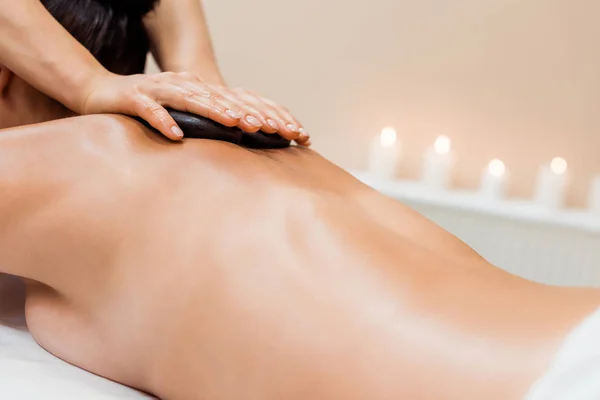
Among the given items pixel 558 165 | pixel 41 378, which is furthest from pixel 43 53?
pixel 558 165

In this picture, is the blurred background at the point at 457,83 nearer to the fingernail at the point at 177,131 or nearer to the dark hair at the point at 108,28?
the dark hair at the point at 108,28

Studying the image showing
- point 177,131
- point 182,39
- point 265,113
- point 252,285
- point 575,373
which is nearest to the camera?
point 575,373

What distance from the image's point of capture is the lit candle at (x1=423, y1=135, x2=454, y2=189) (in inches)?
94.8

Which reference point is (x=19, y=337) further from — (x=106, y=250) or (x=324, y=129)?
(x=324, y=129)

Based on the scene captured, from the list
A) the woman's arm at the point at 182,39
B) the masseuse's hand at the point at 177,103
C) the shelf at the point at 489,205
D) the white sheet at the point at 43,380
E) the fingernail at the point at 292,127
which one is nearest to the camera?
the white sheet at the point at 43,380

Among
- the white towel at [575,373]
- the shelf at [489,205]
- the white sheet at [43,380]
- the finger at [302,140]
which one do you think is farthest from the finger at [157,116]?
the shelf at [489,205]

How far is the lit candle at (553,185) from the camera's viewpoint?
7.49 ft

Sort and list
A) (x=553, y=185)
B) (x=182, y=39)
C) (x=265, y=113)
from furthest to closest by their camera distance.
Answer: (x=553, y=185) → (x=182, y=39) → (x=265, y=113)

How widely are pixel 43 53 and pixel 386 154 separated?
4.77ft

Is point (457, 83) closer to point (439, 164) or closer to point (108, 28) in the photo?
point (439, 164)

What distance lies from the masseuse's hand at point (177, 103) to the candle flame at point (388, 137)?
4.29 feet

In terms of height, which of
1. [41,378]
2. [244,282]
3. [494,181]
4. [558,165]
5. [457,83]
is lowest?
[41,378]

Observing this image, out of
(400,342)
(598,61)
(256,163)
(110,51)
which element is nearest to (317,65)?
(598,61)

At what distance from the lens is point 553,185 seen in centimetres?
229
